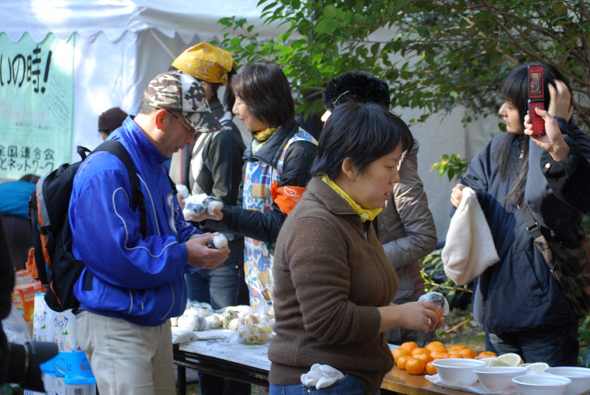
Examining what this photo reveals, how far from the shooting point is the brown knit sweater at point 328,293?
1.71 m

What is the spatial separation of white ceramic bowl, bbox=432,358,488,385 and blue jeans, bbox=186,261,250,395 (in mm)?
1528

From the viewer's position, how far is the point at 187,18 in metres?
4.99

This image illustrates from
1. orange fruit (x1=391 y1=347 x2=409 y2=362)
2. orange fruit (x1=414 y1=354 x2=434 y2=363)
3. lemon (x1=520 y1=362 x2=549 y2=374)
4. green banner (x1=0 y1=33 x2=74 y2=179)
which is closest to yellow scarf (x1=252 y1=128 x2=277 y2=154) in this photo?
orange fruit (x1=391 y1=347 x2=409 y2=362)

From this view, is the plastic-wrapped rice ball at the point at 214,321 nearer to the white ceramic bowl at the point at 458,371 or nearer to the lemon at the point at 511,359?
the white ceramic bowl at the point at 458,371

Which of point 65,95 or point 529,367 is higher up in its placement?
point 65,95

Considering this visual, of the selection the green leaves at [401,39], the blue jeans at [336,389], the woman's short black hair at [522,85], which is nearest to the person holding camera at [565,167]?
the woman's short black hair at [522,85]

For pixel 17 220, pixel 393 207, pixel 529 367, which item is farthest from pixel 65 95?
pixel 529 367

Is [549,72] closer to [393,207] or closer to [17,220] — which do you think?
[393,207]

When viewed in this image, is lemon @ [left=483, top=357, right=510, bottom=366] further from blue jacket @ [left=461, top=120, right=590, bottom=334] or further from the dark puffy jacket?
the dark puffy jacket

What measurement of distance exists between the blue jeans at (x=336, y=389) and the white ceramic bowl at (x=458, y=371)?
1.49ft

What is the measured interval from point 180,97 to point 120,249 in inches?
27.5

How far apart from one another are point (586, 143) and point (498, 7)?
2122 mm

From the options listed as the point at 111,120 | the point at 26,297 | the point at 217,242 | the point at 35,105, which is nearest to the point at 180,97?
the point at 217,242

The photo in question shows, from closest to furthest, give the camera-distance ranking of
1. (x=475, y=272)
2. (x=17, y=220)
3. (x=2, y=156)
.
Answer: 1. (x=475, y=272)
2. (x=17, y=220)
3. (x=2, y=156)
